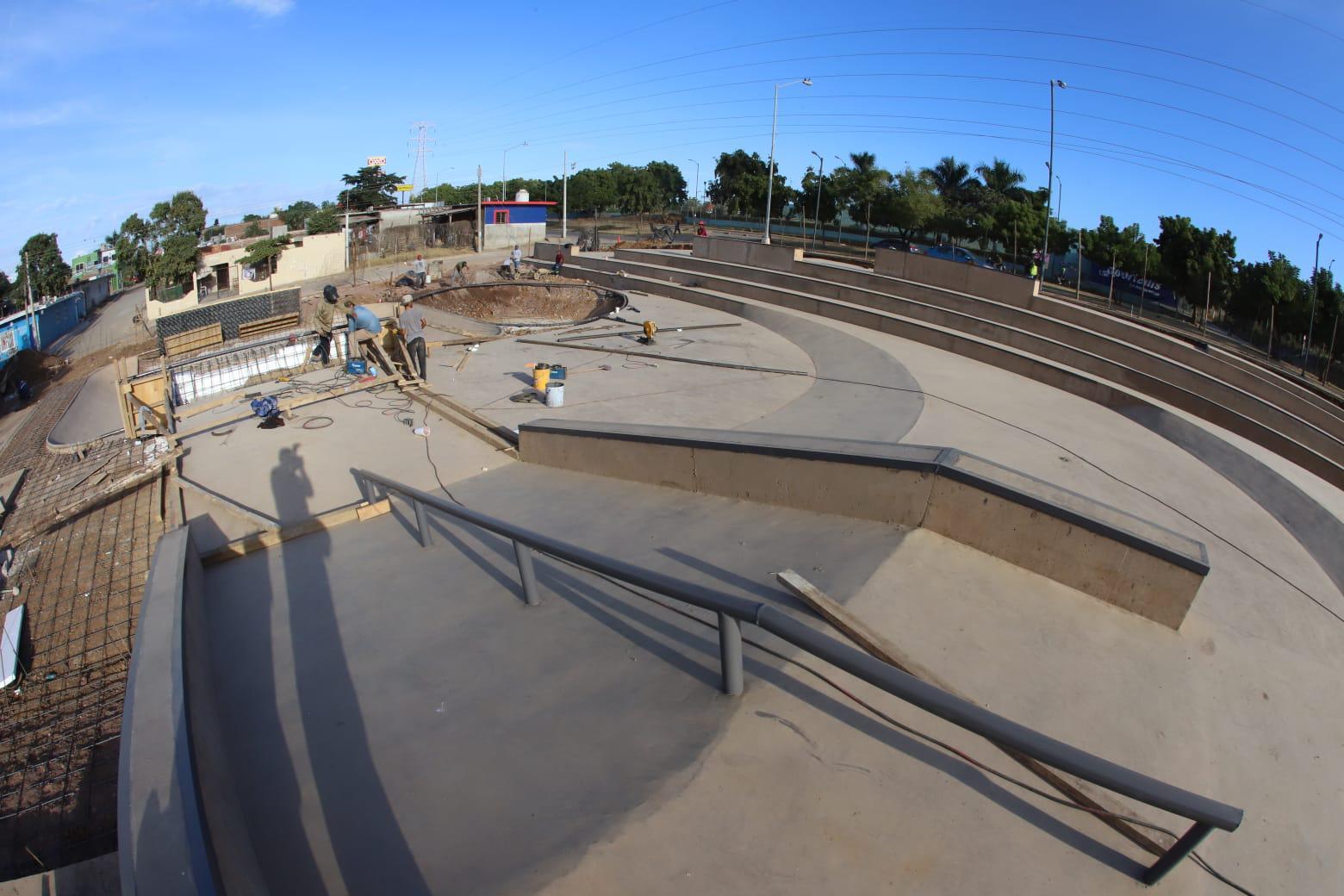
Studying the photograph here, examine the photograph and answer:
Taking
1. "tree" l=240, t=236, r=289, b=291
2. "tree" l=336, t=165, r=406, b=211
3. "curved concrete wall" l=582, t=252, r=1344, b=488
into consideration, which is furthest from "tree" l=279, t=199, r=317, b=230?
"curved concrete wall" l=582, t=252, r=1344, b=488

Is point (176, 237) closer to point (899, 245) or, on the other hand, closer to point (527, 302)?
point (527, 302)

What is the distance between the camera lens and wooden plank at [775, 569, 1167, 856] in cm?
243

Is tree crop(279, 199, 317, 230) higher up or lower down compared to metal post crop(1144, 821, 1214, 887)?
higher up

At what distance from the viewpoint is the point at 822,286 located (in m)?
20.0

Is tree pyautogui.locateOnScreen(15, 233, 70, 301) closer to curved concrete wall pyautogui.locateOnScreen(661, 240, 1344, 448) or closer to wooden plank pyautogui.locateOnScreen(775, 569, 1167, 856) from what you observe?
curved concrete wall pyautogui.locateOnScreen(661, 240, 1344, 448)

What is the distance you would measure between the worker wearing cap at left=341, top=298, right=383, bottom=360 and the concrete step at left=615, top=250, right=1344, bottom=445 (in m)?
12.2

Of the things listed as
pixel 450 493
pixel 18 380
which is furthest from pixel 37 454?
pixel 450 493

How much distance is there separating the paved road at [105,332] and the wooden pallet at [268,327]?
16900mm

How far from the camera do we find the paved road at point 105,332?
37.7 m

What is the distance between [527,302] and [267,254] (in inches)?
1111

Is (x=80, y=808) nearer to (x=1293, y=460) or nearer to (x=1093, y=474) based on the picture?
(x=1093, y=474)

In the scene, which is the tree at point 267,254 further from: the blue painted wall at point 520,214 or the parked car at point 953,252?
the parked car at point 953,252

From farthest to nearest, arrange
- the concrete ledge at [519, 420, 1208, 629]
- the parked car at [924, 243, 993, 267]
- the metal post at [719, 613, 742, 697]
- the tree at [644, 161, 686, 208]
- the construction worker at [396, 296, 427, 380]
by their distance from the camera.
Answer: the tree at [644, 161, 686, 208]
the parked car at [924, 243, 993, 267]
the construction worker at [396, 296, 427, 380]
the concrete ledge at [519, 420, 1208, 629]
the metal post at [719, 613, 742, 697]

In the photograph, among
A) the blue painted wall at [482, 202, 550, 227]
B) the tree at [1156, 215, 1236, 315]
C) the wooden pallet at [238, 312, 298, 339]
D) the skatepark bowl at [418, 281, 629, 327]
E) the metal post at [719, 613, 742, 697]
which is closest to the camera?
the metal post at [719, 613, 742, 697]
